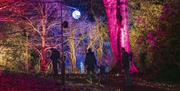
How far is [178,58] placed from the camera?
3023cm

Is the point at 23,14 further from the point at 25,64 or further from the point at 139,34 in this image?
the point at 139,34

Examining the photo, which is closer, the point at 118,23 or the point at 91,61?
the point at 91,61

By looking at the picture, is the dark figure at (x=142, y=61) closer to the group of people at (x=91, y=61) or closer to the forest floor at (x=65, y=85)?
the group of people at (x=91, y=61)

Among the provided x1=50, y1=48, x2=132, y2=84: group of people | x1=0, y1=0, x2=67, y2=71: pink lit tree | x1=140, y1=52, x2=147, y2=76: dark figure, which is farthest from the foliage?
x1=0, y1=0, x2=67, y2=71: pink lit tree

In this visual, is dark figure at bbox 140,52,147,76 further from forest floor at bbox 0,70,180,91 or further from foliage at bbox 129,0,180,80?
forest floor at bbox 0,70,180,91

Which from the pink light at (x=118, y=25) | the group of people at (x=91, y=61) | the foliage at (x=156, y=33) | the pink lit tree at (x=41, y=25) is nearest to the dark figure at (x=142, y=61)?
the foliage at (x=156, y=33)

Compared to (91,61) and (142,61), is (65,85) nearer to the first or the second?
(91,61)

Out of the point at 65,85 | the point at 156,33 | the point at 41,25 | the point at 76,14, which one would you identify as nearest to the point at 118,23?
the point at 156,33

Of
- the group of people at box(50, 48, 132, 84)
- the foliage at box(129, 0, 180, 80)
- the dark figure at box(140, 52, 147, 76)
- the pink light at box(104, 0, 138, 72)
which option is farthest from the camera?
the dark figure at box(140, 52, 147, 76)

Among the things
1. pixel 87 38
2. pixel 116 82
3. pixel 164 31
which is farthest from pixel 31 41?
pixel 116 82

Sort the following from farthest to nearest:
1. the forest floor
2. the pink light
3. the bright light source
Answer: the bright light source → the pink light → the forest floor

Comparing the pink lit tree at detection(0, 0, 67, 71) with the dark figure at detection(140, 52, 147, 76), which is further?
the pink lit tree at detection(0, 0, 67, 71)

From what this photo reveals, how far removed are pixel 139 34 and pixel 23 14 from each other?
11.4 m

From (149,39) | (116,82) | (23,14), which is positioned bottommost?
(116,82)
